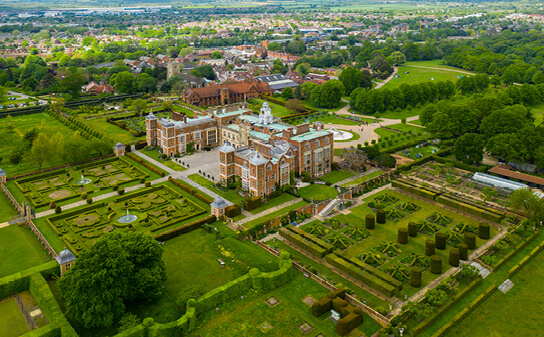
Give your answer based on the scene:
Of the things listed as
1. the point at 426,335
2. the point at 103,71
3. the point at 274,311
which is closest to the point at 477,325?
the point at 426,335

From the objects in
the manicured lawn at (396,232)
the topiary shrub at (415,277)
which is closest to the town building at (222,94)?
the manicured lawn at (396,232)

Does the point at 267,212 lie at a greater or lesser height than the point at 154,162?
lesser

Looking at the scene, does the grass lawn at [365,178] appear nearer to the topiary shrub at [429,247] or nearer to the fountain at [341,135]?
the fountain at [341,135]

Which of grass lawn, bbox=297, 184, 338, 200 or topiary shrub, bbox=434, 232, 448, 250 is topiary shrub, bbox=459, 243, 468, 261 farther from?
grass lawn, bbox=297, 184, 338, 200

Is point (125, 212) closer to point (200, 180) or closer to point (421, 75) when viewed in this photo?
point (200, 180)

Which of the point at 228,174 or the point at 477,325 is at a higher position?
the point at 228,174

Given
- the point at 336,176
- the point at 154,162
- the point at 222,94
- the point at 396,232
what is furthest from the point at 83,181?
the point at 222,94

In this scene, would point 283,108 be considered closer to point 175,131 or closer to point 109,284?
point 175,131
